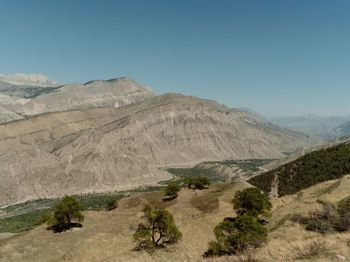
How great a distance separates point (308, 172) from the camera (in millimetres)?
90625

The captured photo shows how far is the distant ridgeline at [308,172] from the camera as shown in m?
84.5

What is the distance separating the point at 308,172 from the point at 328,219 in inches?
2472

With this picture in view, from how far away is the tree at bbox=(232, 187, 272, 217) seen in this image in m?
47.5

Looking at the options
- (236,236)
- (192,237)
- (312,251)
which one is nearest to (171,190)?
(192,237)

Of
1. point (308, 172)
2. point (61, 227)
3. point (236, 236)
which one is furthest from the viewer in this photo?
point (308, 172)

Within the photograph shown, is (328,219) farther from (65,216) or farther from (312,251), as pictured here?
(65,216)

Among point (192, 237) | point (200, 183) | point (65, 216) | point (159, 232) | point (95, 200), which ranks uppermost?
point (159, 232)

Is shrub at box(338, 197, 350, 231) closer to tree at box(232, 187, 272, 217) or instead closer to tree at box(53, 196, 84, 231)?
tree at box(232, 187, 272, 217)

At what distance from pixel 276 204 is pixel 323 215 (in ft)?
86.6

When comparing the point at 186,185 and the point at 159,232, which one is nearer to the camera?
the point at 159,232

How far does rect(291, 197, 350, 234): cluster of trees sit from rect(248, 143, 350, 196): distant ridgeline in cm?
5083

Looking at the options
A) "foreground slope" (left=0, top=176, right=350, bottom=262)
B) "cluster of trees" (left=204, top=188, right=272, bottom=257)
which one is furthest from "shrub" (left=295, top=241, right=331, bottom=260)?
"cluster of trees" (left=204, top=188, right=272, bottom=257)

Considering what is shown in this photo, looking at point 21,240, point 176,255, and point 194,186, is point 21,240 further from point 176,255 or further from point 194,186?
point 194,186

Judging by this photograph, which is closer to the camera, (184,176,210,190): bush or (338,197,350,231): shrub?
(338,197,350,231): shrub
